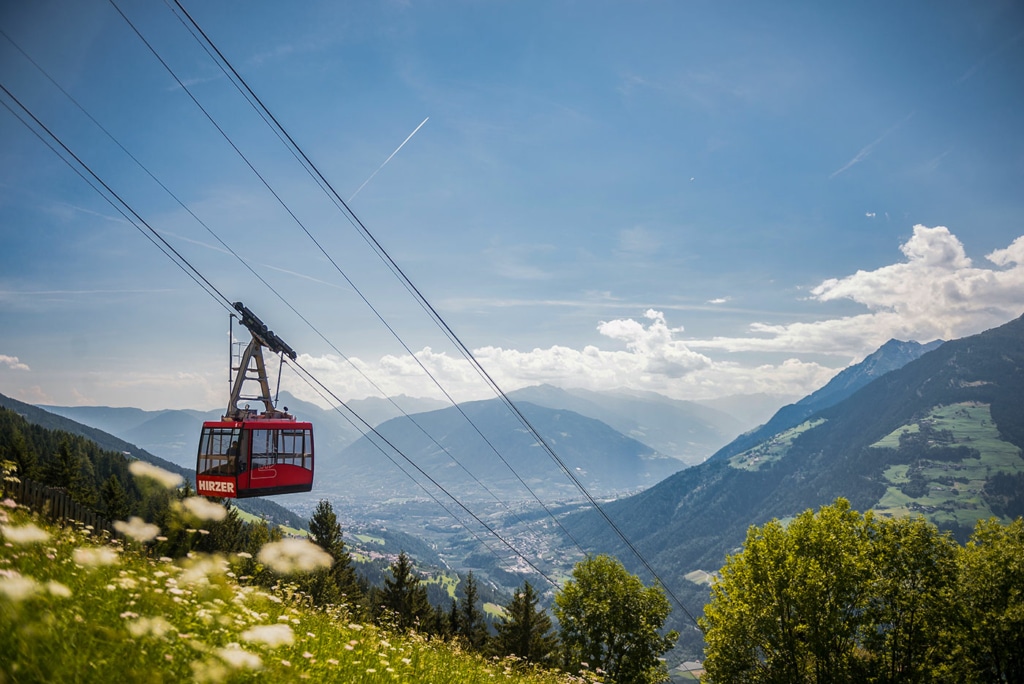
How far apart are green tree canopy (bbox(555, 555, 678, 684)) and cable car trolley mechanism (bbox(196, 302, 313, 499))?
26.5m

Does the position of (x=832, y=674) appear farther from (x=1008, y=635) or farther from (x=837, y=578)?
(x=1008, y=635)

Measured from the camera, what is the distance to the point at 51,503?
10.4m

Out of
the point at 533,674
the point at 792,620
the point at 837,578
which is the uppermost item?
the point at 533,674

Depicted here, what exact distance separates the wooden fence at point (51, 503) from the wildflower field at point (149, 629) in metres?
1.60

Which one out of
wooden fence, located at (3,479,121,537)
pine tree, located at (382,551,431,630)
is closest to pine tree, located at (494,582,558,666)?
pine tree, located at (382,551,431,630)

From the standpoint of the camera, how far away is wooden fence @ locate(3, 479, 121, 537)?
30.7 feet

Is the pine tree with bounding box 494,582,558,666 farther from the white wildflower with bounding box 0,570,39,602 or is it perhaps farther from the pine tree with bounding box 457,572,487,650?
the white wildflower with bounding box 0,570,39,602

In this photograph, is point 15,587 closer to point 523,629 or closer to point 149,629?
point 149,629

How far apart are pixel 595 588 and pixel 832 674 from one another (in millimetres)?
17475

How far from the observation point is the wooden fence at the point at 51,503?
9362mm

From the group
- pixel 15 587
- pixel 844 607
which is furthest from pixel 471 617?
pixel 15 587

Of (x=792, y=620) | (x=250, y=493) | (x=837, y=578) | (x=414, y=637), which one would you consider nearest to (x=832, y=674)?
(x=792, y=620)

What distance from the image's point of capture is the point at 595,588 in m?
41.2

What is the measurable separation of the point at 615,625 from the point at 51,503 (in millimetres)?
38720
